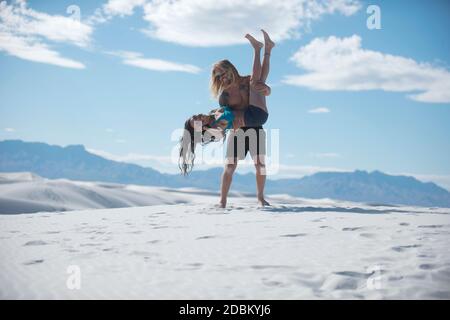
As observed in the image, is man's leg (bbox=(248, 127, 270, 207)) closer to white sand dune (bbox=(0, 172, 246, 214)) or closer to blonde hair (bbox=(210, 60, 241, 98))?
blonde hair (bbox=(210, 60, 241, 98))

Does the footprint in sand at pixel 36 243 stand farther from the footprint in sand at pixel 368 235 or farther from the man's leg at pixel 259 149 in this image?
the man's leg at pixel 259 149

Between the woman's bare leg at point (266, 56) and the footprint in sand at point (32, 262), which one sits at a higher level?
the woman's bare leg at point (266, 56)

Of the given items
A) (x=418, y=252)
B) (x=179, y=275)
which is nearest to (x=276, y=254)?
(x=179, y=275)

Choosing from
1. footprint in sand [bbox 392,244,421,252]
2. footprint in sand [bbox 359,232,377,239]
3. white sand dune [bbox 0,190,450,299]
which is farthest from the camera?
footprint in sand [bbox 359,232,377,239]

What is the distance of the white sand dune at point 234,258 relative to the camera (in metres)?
2.37

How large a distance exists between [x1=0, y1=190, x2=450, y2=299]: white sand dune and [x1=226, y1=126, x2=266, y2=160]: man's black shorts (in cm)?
111

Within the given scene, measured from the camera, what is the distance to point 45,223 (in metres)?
4.92

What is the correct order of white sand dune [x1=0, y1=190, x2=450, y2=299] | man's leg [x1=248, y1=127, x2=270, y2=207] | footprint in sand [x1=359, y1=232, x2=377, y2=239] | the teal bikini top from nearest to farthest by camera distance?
1. white sand dune [x1=0, y1=190, x2=450, y2=299]
2. footprint in sand [x1=359, y1=232, x2=377, y2=239]
3. the teal bikini top
4. man's leg [x1=248, y1=127, x2=270, y2=207]

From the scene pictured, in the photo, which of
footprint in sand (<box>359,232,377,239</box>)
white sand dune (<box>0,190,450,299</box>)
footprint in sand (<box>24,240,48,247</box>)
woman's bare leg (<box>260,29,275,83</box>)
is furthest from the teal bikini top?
footprint in sand (<box>24,240,48,247</box>)

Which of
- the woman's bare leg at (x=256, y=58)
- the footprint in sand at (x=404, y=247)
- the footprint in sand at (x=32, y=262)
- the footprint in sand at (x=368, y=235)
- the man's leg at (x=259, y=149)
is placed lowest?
the footprint in sand at (x=32, y=262)

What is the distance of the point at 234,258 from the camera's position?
3.01 metres

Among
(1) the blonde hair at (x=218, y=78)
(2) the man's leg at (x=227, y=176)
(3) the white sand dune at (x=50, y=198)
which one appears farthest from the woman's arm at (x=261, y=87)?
(3) the white sand dune at (x=50, y=198)

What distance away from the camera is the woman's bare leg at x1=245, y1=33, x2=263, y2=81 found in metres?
5.54
